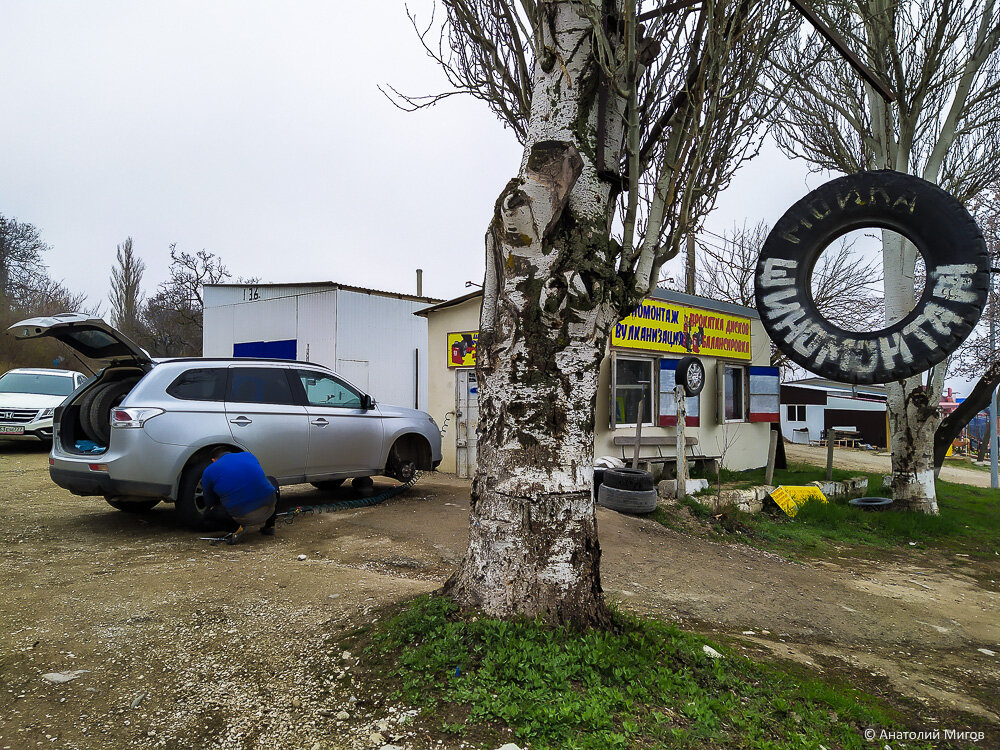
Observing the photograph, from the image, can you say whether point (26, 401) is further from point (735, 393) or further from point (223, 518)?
point (735, 393)

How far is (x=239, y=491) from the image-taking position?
581cm

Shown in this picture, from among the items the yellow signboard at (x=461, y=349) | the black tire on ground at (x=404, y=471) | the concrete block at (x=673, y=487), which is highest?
the yellow signboard at (x=461, y=349)

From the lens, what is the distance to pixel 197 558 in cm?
537

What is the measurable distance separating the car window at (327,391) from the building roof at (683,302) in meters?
4.10

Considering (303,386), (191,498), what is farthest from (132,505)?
(303,386)

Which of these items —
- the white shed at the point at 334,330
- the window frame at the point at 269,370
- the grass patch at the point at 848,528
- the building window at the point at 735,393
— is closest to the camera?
the window frame at the point at 269,370

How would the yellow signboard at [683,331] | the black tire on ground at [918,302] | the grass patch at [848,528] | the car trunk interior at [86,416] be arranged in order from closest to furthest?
the black tire on ground at [918,302]
the car trunk interior at [86,416]
the grass patch at [848,528]
the yellow signboard at [683,331]

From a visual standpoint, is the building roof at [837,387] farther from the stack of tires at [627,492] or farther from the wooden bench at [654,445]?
the stack of tires at [627,492]

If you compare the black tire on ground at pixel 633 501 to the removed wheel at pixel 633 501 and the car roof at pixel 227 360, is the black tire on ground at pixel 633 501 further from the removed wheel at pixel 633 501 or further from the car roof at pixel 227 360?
the car roof at pixel 227 360

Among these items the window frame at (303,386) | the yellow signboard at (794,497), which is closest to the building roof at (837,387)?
the yellow signboard at (794,497)

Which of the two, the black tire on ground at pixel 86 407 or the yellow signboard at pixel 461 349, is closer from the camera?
the black tire on ground at pixel 86 407

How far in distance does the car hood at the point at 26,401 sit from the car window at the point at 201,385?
9.53 metres

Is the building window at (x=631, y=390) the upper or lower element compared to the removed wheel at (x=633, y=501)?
upper

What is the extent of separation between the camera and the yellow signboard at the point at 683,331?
12492 millimetres
